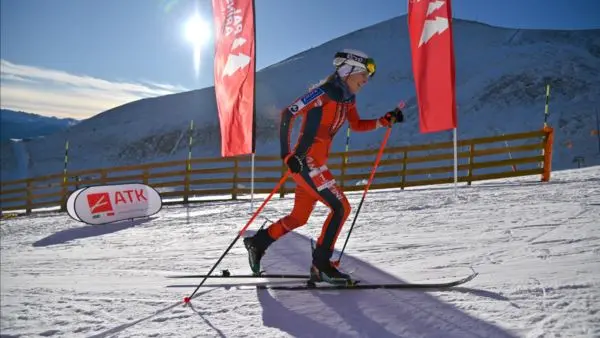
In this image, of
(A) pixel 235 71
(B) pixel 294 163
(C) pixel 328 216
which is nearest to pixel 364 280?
(C) pixel 328 216

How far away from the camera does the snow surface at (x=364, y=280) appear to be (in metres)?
2.27

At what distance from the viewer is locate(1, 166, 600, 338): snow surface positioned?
2.27 m

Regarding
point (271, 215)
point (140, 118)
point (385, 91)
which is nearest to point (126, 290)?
point (271, 215)

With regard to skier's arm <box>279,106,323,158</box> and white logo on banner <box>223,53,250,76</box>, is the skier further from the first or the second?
white logo on banner <box>223,53,250,76</box>

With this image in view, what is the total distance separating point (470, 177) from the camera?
448 inches

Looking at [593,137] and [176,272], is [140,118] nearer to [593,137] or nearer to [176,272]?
[593,137]

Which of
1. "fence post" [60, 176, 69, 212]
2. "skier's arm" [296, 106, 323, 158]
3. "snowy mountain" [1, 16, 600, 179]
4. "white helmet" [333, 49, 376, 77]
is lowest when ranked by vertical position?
"fence post" [60, 176, 69, 212]

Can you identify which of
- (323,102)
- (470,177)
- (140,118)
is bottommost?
(470,177)

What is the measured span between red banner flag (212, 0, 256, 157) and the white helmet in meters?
4.83

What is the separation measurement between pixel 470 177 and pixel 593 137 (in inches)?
876

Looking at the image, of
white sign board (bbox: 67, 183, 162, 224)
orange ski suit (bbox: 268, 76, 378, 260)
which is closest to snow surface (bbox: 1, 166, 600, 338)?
orange ski suit (bbox: 268, 76, 378, 260)

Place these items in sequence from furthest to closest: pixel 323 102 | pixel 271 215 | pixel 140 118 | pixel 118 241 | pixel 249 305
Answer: pixel 140 118 → pixel 271 215 → pixel 118 241 → pixel 323 102 → pixel 249 305

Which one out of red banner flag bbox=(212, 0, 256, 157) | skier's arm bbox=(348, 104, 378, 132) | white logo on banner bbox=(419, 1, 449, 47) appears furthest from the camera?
red banner flag bbox=(212, 0, 256, 157)

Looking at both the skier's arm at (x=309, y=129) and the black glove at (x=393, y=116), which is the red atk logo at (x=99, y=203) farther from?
the black glove at (x=393, y=116)
